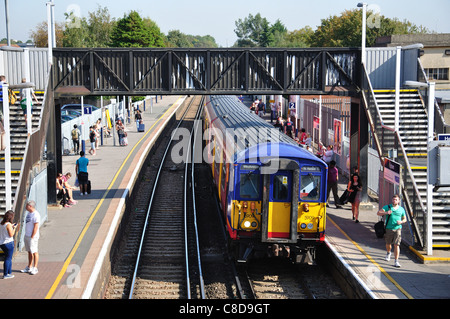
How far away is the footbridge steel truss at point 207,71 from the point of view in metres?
20.1

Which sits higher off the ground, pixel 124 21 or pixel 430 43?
pixel 124 21

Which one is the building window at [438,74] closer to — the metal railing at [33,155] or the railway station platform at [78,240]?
the railway station platform at [78,240]

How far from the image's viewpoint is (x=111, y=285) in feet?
47.6

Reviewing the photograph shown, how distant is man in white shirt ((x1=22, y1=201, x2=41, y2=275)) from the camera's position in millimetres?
13273

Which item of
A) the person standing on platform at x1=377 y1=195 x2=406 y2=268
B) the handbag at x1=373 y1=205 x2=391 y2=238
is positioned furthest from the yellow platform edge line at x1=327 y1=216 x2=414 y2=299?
the handbag at x1=373 y1=205 x2=391 y2=238

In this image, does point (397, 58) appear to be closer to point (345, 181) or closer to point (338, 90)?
point (338, 90)

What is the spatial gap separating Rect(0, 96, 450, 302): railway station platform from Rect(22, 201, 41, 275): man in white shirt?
0.24 m

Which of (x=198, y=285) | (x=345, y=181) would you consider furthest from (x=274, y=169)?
(x=345, y=181)

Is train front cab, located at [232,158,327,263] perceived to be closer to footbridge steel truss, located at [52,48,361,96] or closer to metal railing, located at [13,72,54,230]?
metal railing, located at [13,72,54,230]

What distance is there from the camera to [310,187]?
1456cm

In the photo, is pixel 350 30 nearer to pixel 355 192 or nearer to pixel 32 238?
pixel 355 192

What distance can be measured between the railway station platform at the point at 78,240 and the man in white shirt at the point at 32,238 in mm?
229

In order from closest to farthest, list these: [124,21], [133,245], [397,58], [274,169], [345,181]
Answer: [274,169] → [133,245] → [397,58] → [345,181] → [124,21]
